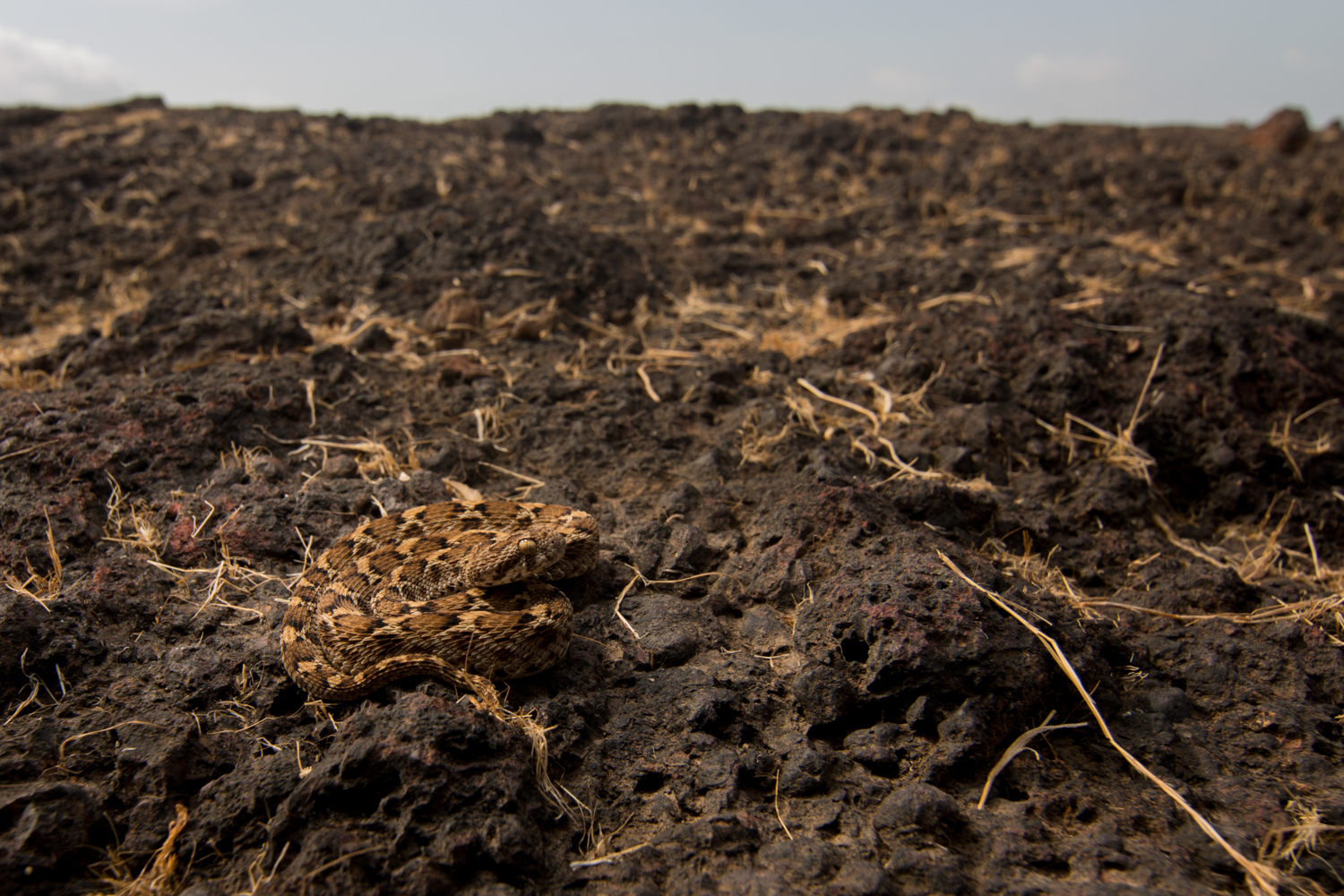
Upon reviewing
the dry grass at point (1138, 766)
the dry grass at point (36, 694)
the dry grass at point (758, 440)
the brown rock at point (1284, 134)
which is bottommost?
the dry grass at point (36, 694)

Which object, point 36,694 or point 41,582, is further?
point 41,582

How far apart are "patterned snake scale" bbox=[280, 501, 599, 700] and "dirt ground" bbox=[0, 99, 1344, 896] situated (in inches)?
6.1

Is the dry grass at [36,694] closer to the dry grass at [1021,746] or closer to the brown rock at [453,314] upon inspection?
the dry grass at [1021,746]

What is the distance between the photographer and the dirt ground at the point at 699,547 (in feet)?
8.68

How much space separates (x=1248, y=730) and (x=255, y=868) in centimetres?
373

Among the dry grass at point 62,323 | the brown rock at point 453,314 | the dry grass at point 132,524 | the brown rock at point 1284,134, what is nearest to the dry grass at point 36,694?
the dry grass at point 132,524

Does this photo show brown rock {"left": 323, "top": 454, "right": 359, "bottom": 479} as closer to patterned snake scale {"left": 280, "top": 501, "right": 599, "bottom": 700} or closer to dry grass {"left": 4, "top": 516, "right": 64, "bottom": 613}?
patterned snake scale {"left": 280, "top": 501, "right": 599, "bottom": 700}

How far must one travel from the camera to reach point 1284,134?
603 inches

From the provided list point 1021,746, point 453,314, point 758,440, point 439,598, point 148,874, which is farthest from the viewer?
point 453,314

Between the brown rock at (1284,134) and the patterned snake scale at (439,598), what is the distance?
17795mm

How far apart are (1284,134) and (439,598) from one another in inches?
735

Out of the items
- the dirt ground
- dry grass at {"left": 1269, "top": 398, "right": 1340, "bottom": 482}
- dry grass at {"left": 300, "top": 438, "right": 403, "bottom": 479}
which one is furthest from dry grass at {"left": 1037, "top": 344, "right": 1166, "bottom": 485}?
dry grass at {"left": 300, "top": 438, "right": 403, "bottom": 479}

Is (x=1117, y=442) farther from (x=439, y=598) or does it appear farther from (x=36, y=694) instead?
(x=36, y=694)

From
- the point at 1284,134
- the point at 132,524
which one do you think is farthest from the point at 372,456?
the point at 1284,134
